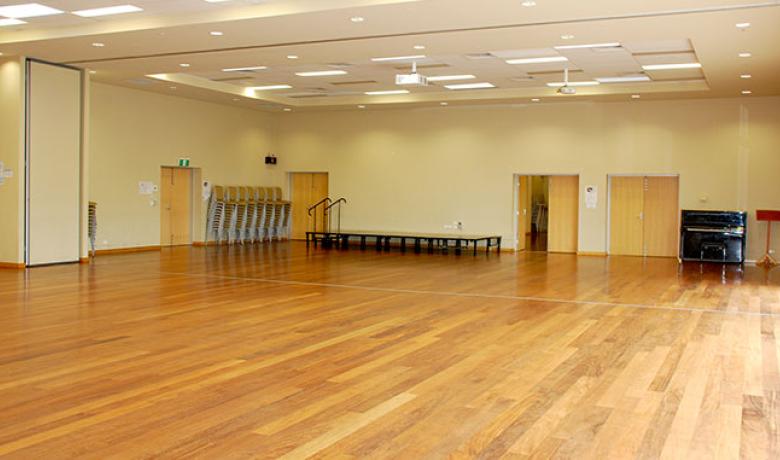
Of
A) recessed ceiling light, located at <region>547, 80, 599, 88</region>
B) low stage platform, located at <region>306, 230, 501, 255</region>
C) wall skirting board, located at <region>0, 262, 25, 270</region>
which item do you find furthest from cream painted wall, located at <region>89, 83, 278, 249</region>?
recessed ceiling light, located at <region>547, 80, 599, 88</region>

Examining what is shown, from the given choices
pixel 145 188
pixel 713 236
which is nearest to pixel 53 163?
pixel 145 188

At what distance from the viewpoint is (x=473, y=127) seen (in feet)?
57.3

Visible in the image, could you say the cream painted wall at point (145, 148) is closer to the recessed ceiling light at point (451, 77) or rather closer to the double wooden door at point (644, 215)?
the recessed ceiling light at point (451, 77)

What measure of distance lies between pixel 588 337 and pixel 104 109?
11219 millimetres

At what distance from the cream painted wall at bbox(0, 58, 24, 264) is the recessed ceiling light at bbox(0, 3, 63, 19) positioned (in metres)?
2.25

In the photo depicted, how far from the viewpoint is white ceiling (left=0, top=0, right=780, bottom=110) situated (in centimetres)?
852

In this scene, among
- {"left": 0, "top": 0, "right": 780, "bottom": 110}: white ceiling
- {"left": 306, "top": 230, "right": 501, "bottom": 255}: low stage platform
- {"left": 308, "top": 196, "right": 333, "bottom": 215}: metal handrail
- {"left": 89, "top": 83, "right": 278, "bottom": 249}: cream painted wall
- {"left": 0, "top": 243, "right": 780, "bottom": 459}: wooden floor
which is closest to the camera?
{"left": 0, "top": 243, "right": 780, "bottom": 459}: wooden floor

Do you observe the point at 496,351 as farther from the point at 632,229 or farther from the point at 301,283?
the point at 632,229

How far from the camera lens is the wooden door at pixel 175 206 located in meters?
16.8

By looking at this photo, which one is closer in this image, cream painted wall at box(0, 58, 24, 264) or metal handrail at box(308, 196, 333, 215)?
cream painted wall at box(0, 58, 24, 264)

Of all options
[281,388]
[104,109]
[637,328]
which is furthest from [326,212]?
[281,388]

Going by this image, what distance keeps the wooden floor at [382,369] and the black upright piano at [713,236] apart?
13.8ft

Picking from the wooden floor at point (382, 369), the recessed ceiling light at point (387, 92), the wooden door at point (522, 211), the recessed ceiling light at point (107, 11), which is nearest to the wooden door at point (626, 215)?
the wooden door at point (522, 211)

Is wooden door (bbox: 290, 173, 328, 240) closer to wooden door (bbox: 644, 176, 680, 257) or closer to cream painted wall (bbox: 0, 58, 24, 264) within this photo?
wooden door (bbox: 644, 176, 680, 257)
